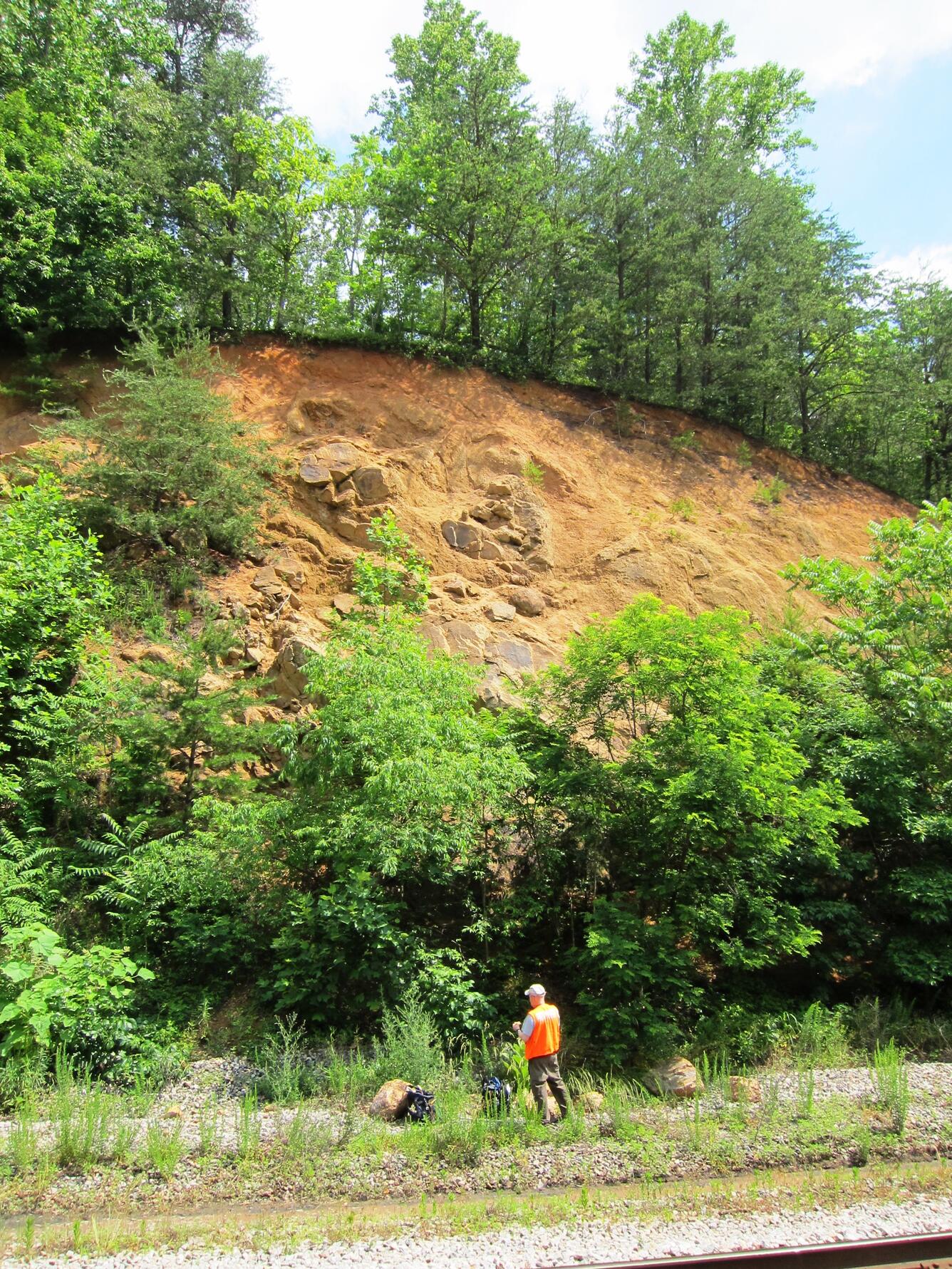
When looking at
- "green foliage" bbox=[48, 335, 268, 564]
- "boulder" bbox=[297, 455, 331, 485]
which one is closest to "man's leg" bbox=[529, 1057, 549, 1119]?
"green foliage" bbox=[48, 335, 268, 564]

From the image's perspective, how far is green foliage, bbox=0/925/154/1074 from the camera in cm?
696

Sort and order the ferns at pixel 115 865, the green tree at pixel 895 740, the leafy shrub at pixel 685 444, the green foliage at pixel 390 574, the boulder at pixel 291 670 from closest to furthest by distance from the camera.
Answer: the ferns at pixel 115 865
the green tree at pixel 895 740
the boulder at pixel 291 670
the green foliage at pixel 390 574
the leafy shrub at pixel 685 444

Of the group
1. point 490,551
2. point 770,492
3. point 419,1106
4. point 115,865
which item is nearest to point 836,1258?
point 419,1106

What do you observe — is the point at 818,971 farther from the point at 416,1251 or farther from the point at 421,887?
the point at 416,1251

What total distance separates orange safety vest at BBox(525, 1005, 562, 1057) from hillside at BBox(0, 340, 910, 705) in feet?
16.7

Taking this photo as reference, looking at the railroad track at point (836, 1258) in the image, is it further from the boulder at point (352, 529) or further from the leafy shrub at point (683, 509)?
the leafy shrub at point (683, 509)

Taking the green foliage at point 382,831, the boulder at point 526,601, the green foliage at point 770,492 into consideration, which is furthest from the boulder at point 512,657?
the green foliage at point 770,492

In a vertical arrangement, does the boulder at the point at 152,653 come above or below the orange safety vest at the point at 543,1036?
above

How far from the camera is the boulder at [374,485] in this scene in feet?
48.9

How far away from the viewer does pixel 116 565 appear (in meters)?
12.7

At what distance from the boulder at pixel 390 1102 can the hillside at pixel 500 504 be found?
5.51 meters

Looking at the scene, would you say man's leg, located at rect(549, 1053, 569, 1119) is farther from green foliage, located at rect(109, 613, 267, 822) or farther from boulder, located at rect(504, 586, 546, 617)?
boulder, located at rect(504, 586, 546, 617)

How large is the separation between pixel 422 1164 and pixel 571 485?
44.1 ft

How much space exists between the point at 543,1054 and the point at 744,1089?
1.94 m
